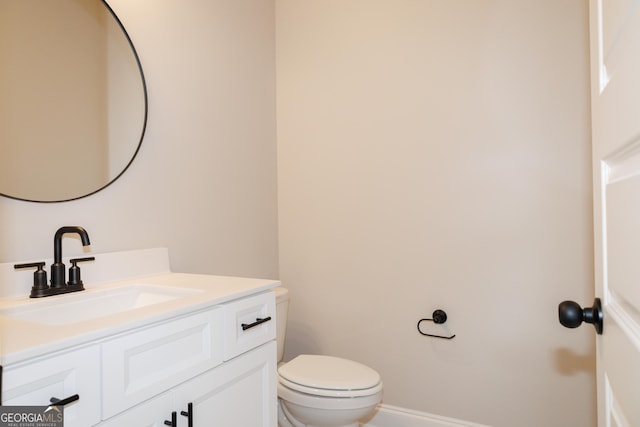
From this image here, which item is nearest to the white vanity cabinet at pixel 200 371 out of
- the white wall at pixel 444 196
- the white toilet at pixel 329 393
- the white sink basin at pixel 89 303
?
the white sink basin at pixel 89 303

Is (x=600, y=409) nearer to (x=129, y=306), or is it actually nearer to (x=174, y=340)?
(x=174, y=340)

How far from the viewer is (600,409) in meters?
0.77

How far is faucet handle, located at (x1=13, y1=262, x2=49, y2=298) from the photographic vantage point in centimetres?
108

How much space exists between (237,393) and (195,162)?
3.36 ft

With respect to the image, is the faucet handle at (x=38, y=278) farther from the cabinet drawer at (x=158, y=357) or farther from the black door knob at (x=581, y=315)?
the black door knob at (x=581, y=315)

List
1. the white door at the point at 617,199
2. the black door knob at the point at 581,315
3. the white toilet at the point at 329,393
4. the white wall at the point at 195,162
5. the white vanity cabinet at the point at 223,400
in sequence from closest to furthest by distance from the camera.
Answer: the white door at the point at 617,199 → the black door knob at the point at 581,315 → the white vanity cabinet at the point at 223,400 → the white wall at the point at 195,162 → the white toilet at the point at 329,393

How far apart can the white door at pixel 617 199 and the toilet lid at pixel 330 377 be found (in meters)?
0.95

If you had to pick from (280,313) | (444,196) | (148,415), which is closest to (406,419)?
(280,313)

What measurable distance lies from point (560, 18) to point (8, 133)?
6.95ft

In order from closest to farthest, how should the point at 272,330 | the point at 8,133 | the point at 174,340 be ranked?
the point at 174,340 < the point at 8,133 < the point at 272,330

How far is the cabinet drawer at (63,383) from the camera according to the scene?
64cm

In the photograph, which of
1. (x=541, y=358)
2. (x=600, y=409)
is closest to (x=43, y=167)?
(x=600, y=409)

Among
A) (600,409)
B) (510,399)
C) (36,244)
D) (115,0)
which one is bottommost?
(510,399)

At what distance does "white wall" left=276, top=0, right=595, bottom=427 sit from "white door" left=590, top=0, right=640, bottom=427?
3.44 feet
